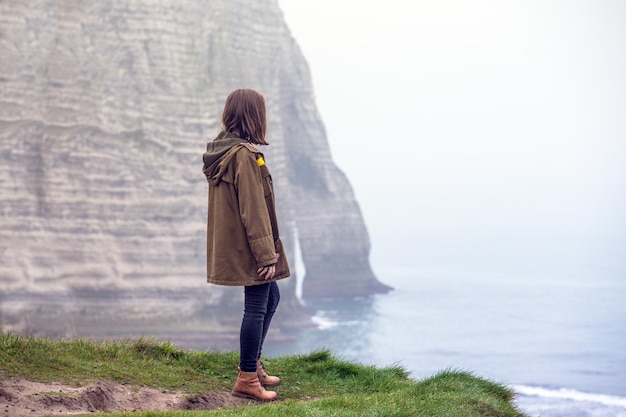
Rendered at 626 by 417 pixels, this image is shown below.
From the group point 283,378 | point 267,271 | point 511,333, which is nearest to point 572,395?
point 511,333

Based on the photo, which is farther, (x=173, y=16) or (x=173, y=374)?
(x=173, y=16)

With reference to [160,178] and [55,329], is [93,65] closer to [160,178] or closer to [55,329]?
[160,178]

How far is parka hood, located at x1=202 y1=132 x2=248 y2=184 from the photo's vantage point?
14.3 feet

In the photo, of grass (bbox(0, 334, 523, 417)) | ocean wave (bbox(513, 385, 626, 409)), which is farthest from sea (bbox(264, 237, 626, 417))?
grass (bbox(0, 334, 523, 417))

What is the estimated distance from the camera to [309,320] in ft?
113

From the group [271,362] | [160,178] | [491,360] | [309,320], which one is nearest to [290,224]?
[309,320]

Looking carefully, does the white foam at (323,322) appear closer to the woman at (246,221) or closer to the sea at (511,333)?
the sea at (511,333)

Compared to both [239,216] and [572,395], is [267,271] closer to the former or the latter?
[239,216]

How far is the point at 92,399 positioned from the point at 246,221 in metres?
1.24

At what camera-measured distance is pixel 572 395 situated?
22141 millimetres

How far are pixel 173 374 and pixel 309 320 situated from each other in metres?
29.7

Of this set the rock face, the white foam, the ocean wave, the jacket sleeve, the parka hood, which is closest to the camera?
the jacket sleeve

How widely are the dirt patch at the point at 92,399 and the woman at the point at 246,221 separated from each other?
23 cm

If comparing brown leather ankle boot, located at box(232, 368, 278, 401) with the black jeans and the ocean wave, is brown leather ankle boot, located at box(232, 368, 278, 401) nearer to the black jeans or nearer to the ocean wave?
the black jeans
